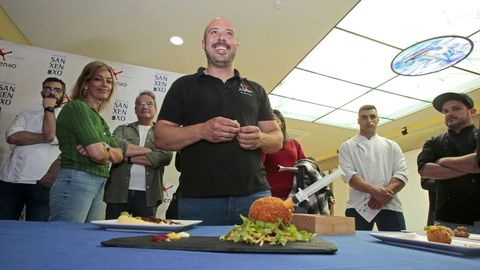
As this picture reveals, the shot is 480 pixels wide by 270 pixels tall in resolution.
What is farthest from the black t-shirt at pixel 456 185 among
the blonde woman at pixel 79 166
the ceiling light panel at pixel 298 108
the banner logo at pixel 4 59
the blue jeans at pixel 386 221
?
the banner logo at pixel 4 59

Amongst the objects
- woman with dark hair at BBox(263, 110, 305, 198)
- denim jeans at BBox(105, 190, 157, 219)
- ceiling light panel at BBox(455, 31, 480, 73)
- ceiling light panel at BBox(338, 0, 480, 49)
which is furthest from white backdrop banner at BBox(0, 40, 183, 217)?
ceiling light panel at BBox(455, 31, 480, 73)

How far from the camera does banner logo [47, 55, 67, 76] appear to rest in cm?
271

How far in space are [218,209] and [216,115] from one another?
1.25 ft

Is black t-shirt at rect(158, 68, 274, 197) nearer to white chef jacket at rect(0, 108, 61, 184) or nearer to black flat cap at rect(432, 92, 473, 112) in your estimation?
black flat cap at rect(432, 92, 473, 112)

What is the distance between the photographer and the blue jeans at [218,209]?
1104mm

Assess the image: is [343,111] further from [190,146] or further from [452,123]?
[190,146]

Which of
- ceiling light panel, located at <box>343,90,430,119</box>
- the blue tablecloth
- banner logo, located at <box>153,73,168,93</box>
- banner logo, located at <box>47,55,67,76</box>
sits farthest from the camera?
ceiling light panel, located at <box>343,90,430,119</box>

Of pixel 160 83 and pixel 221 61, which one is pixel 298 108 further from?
pixel 221 61

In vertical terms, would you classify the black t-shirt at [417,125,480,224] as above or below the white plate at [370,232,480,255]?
above

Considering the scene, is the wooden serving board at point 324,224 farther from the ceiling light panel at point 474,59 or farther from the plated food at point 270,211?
the ceiling light panel at point 474,59

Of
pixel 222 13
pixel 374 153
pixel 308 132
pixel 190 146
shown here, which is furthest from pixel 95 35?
pixel 308 132

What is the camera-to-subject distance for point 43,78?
268 centimetres

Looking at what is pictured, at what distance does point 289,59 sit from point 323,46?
424mm

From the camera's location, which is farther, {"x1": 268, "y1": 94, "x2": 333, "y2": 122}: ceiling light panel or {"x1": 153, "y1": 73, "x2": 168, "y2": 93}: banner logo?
{"x1": 268, "y1": 94, "x2": 333, "y2": 122}: ceiling light panel
